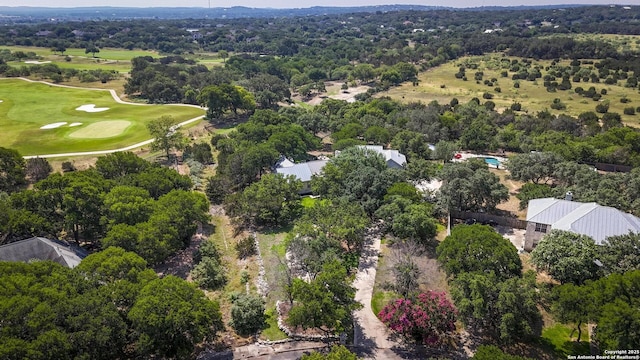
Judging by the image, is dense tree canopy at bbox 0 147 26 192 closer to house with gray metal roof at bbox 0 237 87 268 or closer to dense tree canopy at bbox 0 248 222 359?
house with gray metal roof at bbox 0 237 87 268

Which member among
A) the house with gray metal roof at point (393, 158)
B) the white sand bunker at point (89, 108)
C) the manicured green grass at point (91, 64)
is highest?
the manicured green grass at point (91, 64)

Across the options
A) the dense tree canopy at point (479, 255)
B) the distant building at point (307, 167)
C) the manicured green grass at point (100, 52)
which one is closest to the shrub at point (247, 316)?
the dense tree canopy at point (479, 255)

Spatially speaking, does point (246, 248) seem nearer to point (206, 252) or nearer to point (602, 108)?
point (206, 252)

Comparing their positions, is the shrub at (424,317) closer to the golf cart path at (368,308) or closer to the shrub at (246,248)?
the golf cart path at (368,308)

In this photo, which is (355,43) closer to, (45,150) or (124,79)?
(124,79)

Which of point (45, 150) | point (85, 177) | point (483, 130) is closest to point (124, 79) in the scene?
point (45, 150)

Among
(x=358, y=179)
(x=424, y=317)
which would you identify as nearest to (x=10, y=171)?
(x=358, y=179)
